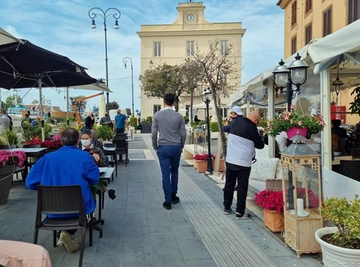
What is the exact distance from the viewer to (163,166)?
17.3ft

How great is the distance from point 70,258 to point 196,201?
277 centimetres

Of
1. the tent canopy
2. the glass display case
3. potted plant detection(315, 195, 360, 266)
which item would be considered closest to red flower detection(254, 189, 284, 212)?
the glass display case

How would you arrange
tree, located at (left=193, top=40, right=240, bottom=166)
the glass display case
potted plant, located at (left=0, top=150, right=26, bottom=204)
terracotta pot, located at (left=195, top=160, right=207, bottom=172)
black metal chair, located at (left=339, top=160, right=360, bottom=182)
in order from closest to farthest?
1. the glass display case
2. black metal chair, located at (left=339, top=160, right=360, bottom=182)
3. potted plant, located at (left=0, top=150, right=26, bottom=204)
4. tree, located at (left=193, top=40, right=240, bottom=166)
5. terracotta pot, located at (left=195, top=160, right=207, bottom=172)

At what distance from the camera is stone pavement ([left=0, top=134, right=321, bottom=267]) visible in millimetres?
3439

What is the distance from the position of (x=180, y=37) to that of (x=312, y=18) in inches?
786

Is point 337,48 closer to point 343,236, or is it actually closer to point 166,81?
point 343,236

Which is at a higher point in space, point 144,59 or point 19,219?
point 144,59

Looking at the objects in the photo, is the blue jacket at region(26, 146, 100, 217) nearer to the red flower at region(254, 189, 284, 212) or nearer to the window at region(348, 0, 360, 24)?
the red flower at region(254, 189, 284, 212)

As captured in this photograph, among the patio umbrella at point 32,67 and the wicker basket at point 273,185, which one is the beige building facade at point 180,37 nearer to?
the patio umbrella at point 32,67

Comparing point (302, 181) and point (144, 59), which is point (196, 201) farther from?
point (144, 59)

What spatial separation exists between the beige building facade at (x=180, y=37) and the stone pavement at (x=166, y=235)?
34188 mm

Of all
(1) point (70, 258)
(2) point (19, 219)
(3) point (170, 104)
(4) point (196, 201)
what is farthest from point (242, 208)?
(2) point (19, 219)

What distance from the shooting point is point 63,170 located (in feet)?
10.7

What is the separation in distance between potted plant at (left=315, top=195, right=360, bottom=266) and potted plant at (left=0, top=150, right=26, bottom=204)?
475 centimetres
